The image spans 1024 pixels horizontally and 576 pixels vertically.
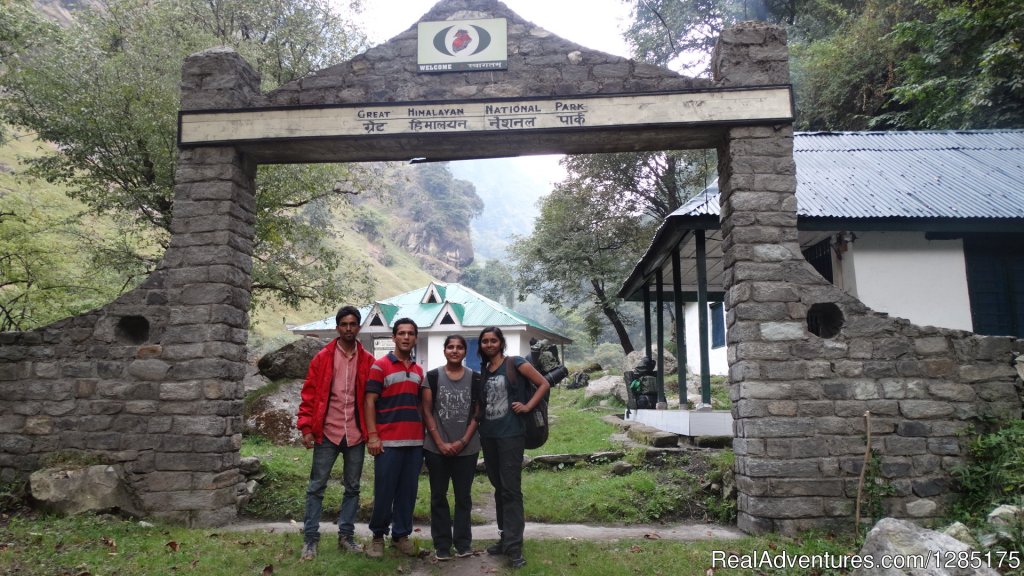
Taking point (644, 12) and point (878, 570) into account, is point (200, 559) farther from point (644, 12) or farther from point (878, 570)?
point (644, 12)

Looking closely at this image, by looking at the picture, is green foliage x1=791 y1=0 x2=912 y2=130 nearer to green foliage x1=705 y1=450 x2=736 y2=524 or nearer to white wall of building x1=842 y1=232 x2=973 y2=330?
white wall of building x1=842 y1=232 x2=973 y2=330

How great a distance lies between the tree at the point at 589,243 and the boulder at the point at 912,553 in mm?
19313

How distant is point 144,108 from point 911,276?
13.7 m

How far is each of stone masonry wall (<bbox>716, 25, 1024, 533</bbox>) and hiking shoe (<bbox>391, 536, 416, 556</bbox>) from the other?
3.01 m

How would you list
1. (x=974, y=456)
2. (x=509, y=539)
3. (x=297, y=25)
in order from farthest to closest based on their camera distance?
(x=297, y=25)
(x=974, y=456)
(x=509, y=539)

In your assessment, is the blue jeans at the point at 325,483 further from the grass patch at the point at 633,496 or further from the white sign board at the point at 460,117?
the white sign board at the point at 460,117

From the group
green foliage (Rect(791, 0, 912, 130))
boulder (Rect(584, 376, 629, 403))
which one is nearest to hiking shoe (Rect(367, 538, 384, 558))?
boulder (Rect(584, 376, 629, 403))

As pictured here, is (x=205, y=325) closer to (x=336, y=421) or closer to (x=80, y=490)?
(x=80, y=490)

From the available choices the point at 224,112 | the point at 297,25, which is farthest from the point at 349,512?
the point at 297,25

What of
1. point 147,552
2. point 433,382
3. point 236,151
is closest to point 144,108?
point 236,151

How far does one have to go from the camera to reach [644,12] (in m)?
27.5

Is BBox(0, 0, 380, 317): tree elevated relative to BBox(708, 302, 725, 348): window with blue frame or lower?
elevated

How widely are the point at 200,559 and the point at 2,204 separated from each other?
32.4ft

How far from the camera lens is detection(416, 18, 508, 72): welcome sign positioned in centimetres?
662
